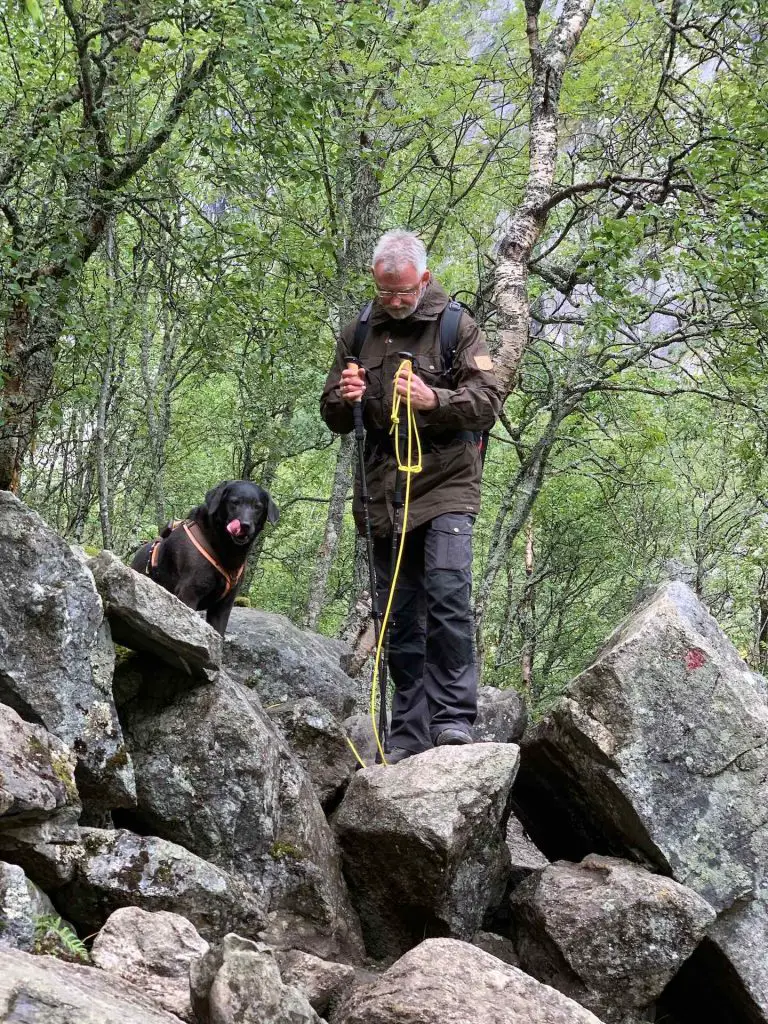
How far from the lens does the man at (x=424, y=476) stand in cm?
573

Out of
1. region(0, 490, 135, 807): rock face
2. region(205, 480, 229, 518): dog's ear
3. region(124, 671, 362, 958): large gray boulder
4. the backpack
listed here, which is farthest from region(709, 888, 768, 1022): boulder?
region(205, 480, 229, 518): dog's ear

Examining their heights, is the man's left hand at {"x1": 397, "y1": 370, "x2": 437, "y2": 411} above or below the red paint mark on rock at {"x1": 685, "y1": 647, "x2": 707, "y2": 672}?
above

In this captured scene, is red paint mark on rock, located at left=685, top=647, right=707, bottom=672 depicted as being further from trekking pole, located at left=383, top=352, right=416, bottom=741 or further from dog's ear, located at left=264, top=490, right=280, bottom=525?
dog's ear, located at left=264, top=490, right=280, bottom=525

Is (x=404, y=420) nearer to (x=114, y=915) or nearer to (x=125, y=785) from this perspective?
(x=125, y=785)

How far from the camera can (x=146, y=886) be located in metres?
3.86

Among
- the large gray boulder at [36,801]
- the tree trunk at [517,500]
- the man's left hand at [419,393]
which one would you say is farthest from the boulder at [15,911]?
the tree trunk at [517,500]

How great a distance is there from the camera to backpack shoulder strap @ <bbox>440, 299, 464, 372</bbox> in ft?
19.8

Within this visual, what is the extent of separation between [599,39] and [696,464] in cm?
890

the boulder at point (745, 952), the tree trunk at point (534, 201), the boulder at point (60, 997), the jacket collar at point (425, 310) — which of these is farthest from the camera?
the tree trunk at point (534, 201)

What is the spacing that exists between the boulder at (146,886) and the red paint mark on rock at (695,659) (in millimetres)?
2808

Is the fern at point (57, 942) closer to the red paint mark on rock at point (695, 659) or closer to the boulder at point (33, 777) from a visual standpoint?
the boulder at point (33, 777)

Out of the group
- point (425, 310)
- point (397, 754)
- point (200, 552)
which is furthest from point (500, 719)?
point (425, 310)

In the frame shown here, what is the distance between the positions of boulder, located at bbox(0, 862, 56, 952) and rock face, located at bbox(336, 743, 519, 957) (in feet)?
6.84

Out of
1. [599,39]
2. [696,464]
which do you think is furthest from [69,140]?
[696,464]
